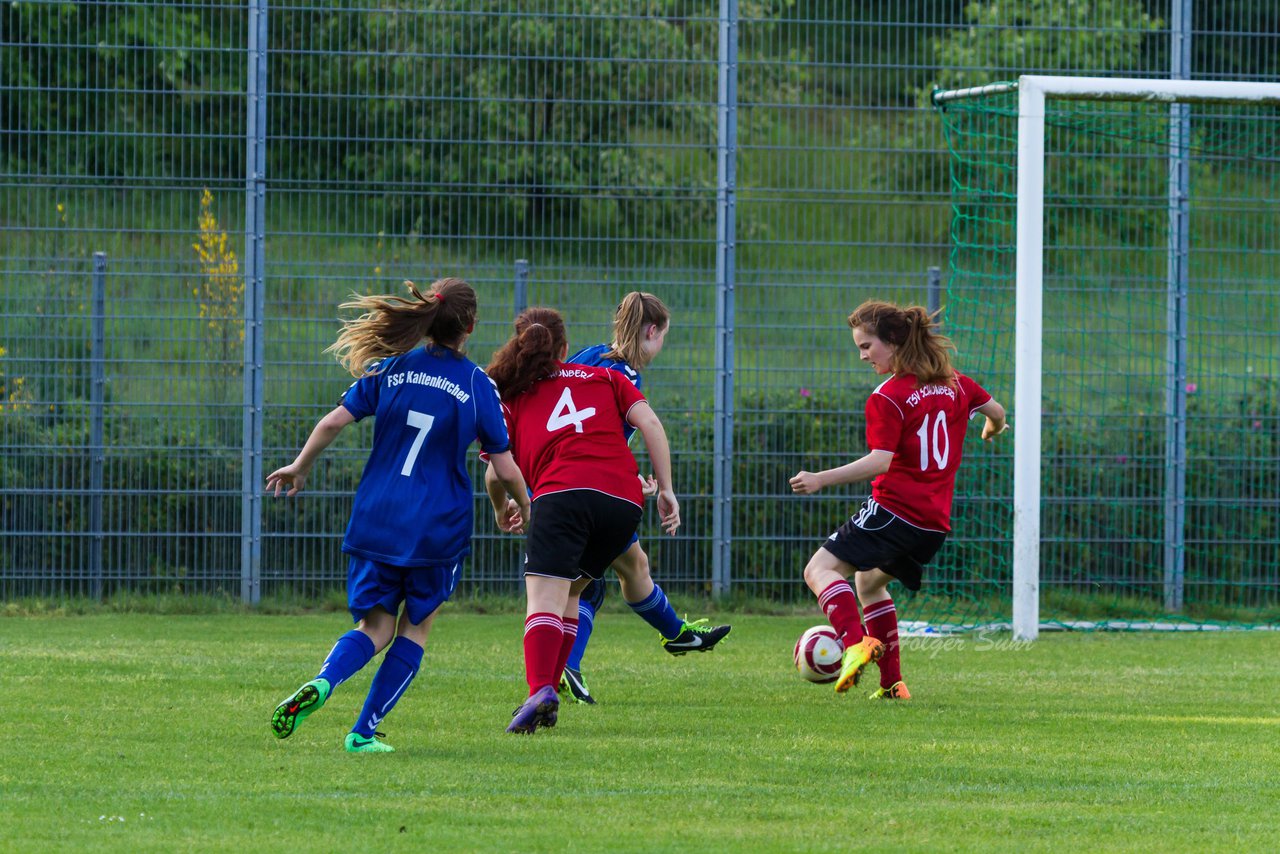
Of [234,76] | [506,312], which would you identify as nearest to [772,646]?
[506,312]

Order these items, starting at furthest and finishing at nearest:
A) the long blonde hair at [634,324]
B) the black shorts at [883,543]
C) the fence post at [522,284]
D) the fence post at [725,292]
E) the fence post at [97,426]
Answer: the fence post at [725,292] < the fence post at [522,284] < the fence post at [97,426] < the black shorts at [883,543] < the long blonde hair at [634,324]

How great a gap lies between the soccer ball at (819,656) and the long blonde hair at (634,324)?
138 cm

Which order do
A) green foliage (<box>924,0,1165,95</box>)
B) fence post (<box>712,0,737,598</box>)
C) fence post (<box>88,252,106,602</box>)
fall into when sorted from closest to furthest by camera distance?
fence post (<box>88,252,106,602</box>) < fence post (<box>712,0,737,598</box>) < green foliage (<box>924,0,1165,95</box>)

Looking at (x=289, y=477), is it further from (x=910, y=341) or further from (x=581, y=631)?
(x=910, y=341)

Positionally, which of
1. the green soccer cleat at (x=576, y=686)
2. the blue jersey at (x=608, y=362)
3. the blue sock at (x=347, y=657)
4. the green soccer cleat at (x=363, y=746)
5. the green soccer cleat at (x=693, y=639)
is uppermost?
the blue jersey at (x=608, y=362)

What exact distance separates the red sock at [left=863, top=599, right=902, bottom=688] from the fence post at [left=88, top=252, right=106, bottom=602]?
557 cm

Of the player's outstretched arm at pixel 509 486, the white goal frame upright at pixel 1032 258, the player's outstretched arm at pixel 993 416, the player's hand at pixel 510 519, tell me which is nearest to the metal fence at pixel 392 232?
the white goal frame upright at pixel 1032 258

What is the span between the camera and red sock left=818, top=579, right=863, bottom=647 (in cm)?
725

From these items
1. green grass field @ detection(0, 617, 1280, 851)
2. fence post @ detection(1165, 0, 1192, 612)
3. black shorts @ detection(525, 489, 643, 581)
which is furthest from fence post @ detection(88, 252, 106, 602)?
fence post @ detection(1165, 0, 1192, 612)

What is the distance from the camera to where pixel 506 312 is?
36.3ft

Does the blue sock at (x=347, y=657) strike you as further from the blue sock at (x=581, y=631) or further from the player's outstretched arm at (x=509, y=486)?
the blue sock at (x=581, y=631)

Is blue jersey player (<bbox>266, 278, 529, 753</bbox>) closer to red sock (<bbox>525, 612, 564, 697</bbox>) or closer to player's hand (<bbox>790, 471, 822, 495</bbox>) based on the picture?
red sock (<bbox>525, 612, 564, 697</bbox>)

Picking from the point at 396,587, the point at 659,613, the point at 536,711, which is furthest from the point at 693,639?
the point at 396,587

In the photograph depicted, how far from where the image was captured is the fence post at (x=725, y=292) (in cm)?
1110
